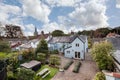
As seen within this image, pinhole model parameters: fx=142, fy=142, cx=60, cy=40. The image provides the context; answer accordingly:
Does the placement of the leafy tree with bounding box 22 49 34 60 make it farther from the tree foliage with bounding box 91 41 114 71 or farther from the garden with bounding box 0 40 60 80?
the tree foliage with bounding box 91 41 114 71

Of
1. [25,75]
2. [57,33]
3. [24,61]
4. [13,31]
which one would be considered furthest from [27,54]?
[13,31]

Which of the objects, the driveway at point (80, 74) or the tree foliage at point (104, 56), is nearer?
the driveway at point (80, 74)

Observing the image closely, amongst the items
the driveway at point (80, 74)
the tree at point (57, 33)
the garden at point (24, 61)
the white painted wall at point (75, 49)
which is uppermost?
the tree at point (57, 33)

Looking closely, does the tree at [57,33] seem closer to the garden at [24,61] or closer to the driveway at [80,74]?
the garden at [24,61]

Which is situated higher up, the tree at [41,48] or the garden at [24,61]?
the tree at [41,48]

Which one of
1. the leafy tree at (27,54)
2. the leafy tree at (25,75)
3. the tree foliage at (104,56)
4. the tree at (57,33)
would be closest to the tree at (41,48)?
the leafy tree at (27,54)

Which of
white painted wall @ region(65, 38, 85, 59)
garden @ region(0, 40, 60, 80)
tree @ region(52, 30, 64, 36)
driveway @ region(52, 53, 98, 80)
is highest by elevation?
tree @ region(52, 30, 64, 36)

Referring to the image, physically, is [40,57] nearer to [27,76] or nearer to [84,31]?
[27,76]

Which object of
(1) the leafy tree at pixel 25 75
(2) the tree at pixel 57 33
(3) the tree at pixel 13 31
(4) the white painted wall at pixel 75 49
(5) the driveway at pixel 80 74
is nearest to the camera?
(1) the leafy tree at pixel 25 75

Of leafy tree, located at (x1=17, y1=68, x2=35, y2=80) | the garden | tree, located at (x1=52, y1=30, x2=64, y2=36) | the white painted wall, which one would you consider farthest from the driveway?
tree, located at (x1=52, y1=30, x2=64, y2=36)

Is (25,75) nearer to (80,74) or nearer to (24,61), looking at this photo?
(80,74)

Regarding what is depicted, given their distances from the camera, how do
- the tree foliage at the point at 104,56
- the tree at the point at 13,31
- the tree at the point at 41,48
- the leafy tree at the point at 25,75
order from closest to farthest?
the leafy tree at the point at 25,75, the tree foliage at the point at 104,56, the tree at the point at 41,48, the tree at the point at 13,31

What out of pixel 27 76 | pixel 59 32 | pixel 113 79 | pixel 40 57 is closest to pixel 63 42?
pixel 40 57
